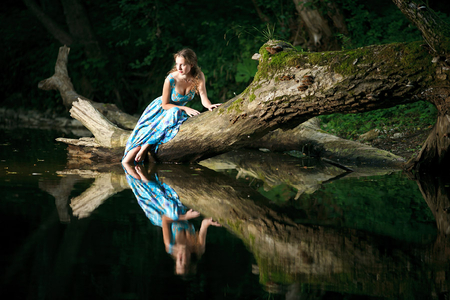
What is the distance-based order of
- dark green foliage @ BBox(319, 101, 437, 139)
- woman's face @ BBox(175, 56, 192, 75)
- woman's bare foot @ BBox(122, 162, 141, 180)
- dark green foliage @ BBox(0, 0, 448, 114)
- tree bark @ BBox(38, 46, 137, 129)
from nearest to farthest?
woman's bare foot @ BBox(122, 162, 141, 180)
woman's face @ BBox(175, 56, 192, 75)
dark green foliage @ BBox(319, 101, 437, 139)
tree bark @ BBox(38, 46, 137, 129)
dark green foliage @ BBox(0, 0, 448, 114)

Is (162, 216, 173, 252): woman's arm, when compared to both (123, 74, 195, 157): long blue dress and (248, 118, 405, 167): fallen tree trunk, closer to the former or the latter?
(123, 74, 195, 157): long blue dress

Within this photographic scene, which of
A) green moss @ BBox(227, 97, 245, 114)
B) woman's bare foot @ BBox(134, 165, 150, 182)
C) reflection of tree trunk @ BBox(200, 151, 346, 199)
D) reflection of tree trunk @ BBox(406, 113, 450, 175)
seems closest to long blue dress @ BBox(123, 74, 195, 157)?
woman's bare foot @ BBox(134, 165, 150, 182)

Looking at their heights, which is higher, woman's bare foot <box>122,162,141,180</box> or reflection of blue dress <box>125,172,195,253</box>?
woman's bare foot <box>122,162,141,180</box>

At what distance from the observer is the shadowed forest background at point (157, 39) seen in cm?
888

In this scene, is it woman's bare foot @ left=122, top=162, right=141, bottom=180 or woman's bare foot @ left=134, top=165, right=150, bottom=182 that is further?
woman's bare foot @ left=122, top=162, right=141, bottom=180

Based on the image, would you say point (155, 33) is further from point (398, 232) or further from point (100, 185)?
point (398, 232)

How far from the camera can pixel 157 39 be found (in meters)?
10.9

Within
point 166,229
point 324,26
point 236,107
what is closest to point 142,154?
point 236,107

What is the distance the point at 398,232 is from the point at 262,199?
1158 millimetres

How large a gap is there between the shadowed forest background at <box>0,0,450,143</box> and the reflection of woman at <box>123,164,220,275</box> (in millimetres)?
4493

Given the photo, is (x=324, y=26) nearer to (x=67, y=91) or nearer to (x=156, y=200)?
(x=67, y=91)

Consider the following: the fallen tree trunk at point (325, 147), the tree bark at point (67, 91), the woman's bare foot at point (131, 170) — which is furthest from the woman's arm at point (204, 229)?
the tree bark at point (67, 91)

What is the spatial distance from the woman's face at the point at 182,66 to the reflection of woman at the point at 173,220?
150 centimetres

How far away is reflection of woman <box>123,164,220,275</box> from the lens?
2183mm
